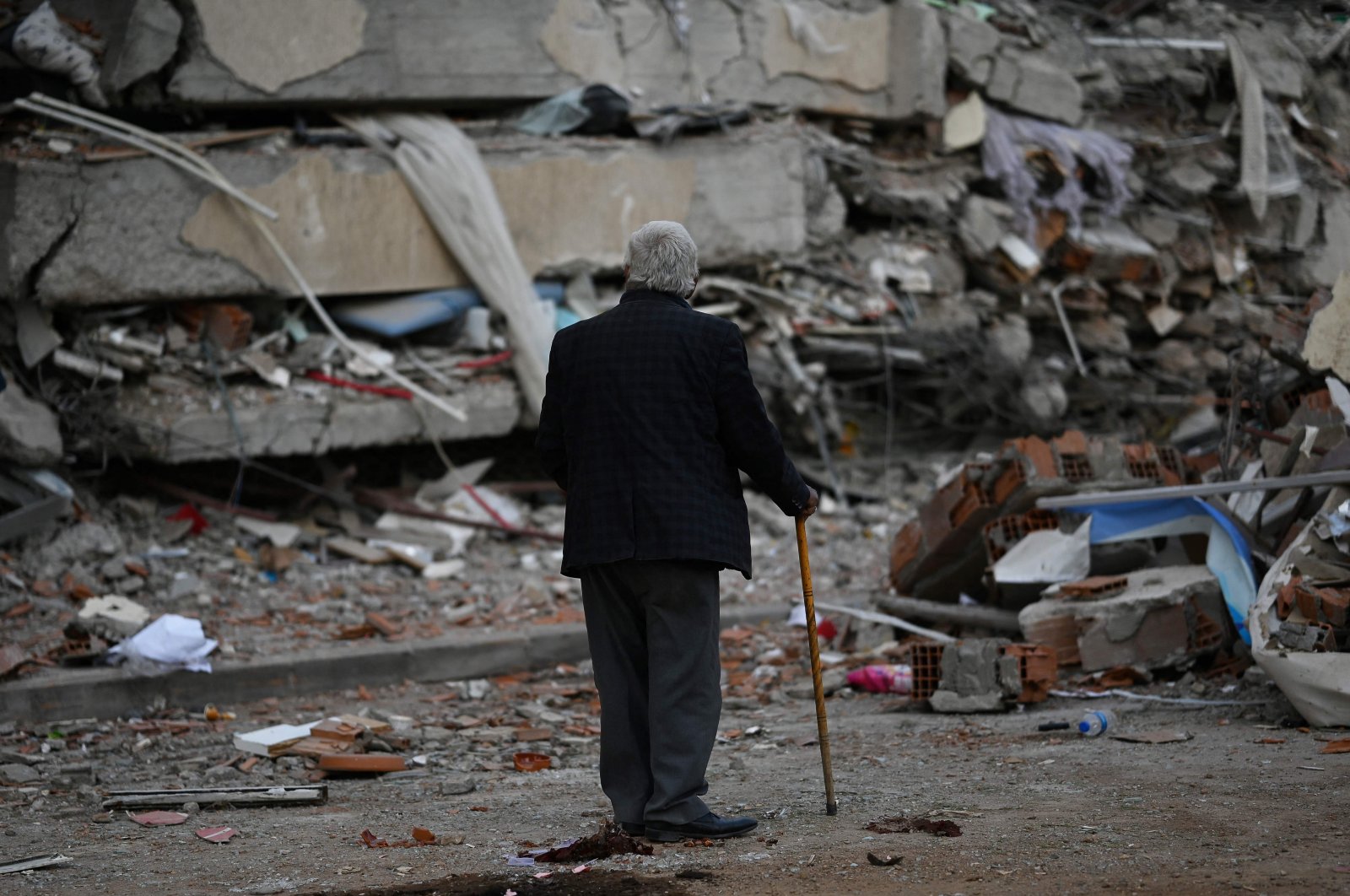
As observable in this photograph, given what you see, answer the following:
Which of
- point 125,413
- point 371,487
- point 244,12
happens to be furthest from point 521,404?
point 244,12

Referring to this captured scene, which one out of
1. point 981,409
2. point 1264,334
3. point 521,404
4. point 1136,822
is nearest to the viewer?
point 1136,822

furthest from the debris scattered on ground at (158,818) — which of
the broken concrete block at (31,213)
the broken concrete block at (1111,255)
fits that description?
the broken concrete block at (1111,255)

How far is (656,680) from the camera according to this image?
12.2 ft

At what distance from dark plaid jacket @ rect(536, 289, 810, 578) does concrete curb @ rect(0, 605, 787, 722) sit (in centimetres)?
330

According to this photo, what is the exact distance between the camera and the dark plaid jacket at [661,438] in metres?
3.65

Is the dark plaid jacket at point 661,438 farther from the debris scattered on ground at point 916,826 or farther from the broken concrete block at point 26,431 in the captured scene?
the broken concrete block at point 26,431

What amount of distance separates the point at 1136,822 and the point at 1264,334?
4190mm

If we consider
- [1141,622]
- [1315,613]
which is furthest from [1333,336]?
[1315,613]

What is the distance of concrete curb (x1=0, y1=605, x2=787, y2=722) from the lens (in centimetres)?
595

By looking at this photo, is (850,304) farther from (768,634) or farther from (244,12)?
(244,12)

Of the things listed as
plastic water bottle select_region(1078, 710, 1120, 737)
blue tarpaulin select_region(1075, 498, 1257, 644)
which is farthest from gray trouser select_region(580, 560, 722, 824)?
blue tarpaulin select_region(1075, 498, 1257, 644)

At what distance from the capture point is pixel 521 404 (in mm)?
9227

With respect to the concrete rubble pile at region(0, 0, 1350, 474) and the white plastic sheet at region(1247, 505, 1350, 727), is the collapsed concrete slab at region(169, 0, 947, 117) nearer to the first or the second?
the concrete rubble pile at region(0, 0, 1350, 474)

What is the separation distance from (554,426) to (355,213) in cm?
545
